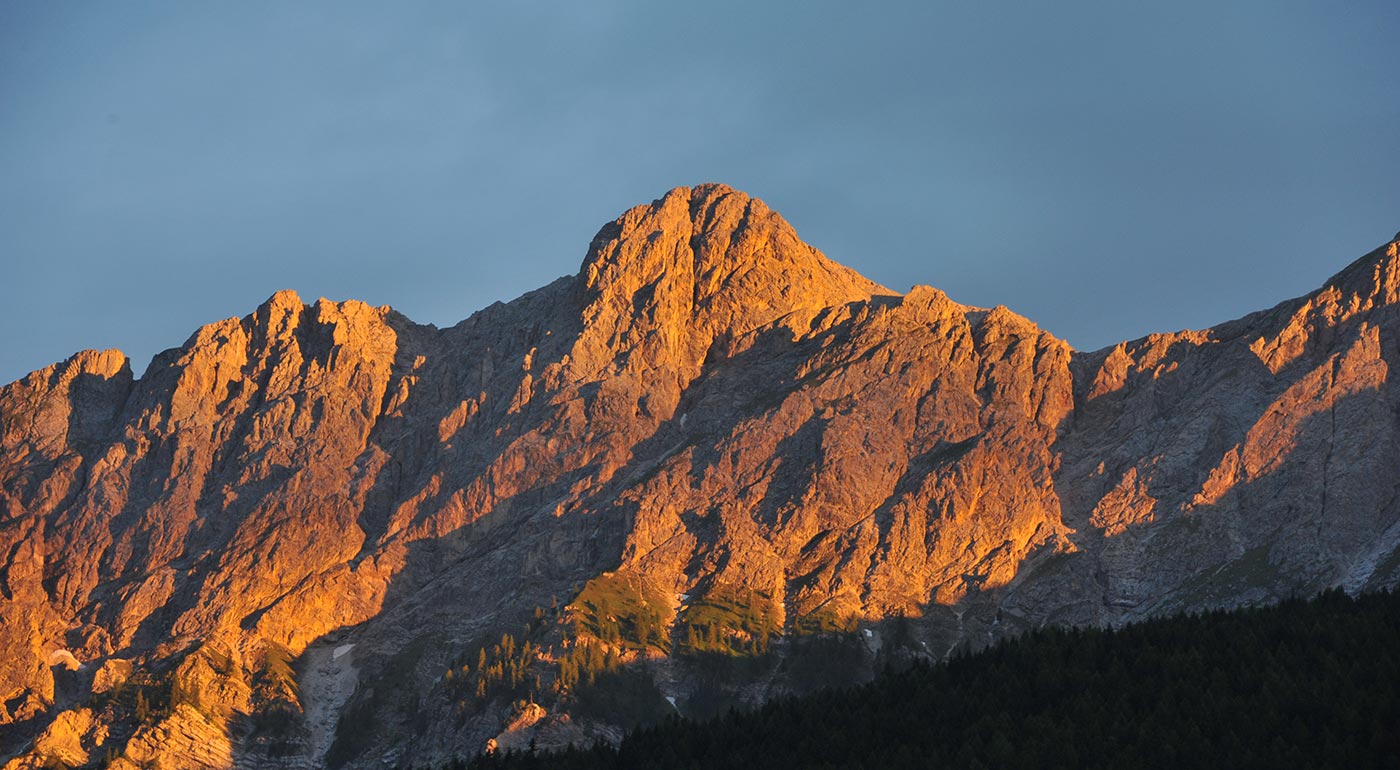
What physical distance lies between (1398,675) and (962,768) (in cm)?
4079

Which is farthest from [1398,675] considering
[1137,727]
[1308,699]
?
[1137,727]

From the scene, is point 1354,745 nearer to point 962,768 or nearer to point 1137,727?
point 1137,727

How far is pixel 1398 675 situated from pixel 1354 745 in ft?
53.1

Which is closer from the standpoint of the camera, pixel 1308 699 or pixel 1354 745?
pixel 1354 745

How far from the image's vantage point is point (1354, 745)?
7200 inches

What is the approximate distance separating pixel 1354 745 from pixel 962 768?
3571cm

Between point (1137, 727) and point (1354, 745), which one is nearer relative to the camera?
point (1354, 745)

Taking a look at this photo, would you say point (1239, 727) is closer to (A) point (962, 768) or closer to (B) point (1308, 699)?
(B) point (1308, 699)

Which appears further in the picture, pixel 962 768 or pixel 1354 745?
pixel 962 768

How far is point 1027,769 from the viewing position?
635 feet

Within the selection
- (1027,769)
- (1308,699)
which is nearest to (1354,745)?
(1308,699)

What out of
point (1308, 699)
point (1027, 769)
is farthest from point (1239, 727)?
point (1027, 769)

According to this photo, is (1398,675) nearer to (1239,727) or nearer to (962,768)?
(1239,727)

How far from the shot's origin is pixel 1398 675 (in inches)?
A: 7726
